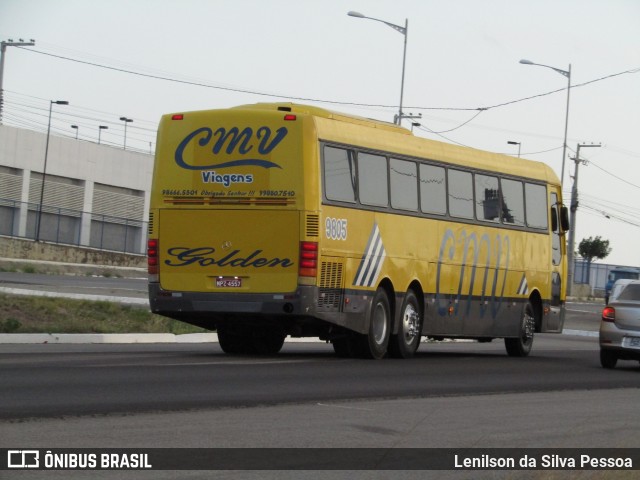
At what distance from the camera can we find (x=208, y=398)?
14.4 metres

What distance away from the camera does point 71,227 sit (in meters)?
80.5

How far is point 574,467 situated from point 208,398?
4.55m

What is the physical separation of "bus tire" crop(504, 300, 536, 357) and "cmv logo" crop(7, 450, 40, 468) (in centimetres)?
1909

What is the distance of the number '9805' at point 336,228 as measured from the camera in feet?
70.9

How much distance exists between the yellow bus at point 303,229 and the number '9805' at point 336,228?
31 mm

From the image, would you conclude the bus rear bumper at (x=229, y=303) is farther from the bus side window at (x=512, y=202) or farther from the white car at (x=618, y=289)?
Answer: the bus side window at (x=512, y=202)

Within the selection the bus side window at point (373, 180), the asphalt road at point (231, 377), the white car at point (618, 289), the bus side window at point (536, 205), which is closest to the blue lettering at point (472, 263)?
the asphalt road at point (231, 377)

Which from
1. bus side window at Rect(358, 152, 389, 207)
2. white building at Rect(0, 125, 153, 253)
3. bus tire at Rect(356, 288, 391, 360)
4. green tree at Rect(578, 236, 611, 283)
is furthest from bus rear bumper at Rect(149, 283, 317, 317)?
green tree at Rect(578, 236, 611, 283)

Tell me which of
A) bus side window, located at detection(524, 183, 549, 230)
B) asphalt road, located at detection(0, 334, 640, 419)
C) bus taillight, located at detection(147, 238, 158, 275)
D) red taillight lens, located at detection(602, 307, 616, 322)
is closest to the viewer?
asphalt road, located at detection(0, 334, 640, 419)

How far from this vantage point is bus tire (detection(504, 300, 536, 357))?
28281 millimetres

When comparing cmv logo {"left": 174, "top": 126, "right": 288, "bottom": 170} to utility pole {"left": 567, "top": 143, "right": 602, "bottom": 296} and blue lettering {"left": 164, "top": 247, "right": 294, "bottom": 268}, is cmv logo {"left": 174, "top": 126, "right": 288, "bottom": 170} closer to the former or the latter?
blue lettering {"left": 164, "top": 247, "right": 294, "bottom": 268}

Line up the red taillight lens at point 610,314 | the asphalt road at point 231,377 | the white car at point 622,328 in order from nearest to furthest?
the asphalt road at point 231,377 → the white car at point 622,328 → the red taillight lens at point 610,314

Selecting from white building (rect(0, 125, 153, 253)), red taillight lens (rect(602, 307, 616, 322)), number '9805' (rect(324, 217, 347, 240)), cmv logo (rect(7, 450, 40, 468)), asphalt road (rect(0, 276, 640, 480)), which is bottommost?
cmv logo (rect(7, 450, 40, 468))

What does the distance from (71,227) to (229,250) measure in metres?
60.3
